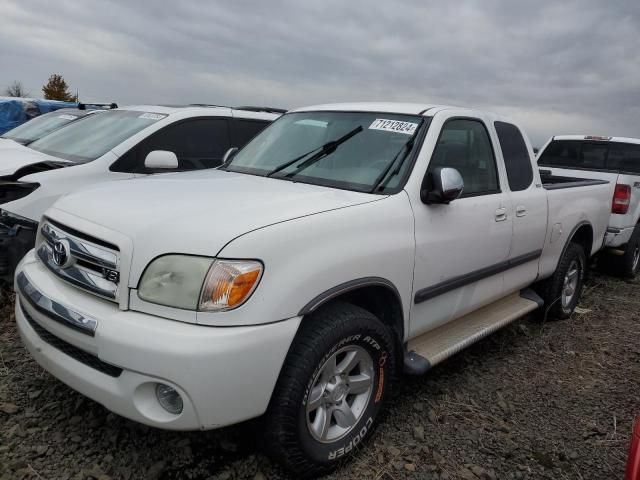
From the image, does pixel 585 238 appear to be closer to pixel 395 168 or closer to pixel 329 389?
pixel 395 168

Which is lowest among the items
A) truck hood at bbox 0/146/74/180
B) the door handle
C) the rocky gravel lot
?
the rocky gravel lot

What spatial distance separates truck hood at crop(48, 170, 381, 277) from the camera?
2.12m

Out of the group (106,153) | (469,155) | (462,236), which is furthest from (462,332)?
(106,153)

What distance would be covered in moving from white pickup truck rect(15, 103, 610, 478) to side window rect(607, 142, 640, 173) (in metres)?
4.59

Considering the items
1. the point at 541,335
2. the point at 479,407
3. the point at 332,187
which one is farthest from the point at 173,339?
the point at 541,335

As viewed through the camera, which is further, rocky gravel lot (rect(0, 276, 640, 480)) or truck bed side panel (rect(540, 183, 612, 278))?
truck bed side panel (rect(540, 183, 612, 278))

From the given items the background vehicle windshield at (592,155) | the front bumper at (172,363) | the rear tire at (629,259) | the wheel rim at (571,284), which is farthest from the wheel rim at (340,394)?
the background vehicle windshield at (592,155)

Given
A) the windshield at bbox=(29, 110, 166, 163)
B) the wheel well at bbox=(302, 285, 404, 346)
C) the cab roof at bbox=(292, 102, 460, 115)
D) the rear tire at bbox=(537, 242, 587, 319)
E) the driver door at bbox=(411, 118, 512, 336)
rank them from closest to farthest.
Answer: the wheel well at bbox=(302, 285, 404, 346) < the driver door at bbox=(411, 118, 512, 336) < the cab roof at bbox=(292, 102, 460, 115) < the rear tire at bbox=(537, 242, 587, 319) < the windshield at bbox=(29, 110, 166, 163)

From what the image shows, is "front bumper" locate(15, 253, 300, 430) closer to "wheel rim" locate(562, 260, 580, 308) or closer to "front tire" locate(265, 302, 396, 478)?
"front tire" locate(265, 302, 396, 478)

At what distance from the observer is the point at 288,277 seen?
2156 mm

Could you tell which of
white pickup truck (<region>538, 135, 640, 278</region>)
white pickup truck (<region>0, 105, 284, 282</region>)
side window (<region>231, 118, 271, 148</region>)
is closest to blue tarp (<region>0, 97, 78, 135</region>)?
white pickup truck (<region>0, 105, 284, 282</region>)

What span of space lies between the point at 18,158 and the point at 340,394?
389 centimetres

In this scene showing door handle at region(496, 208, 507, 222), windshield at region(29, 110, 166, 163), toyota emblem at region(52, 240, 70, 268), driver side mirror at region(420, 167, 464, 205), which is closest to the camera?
toyota emblem at region(52, 240, 70, 268)

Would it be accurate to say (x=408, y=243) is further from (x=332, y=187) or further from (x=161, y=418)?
(x=161, y=418)
